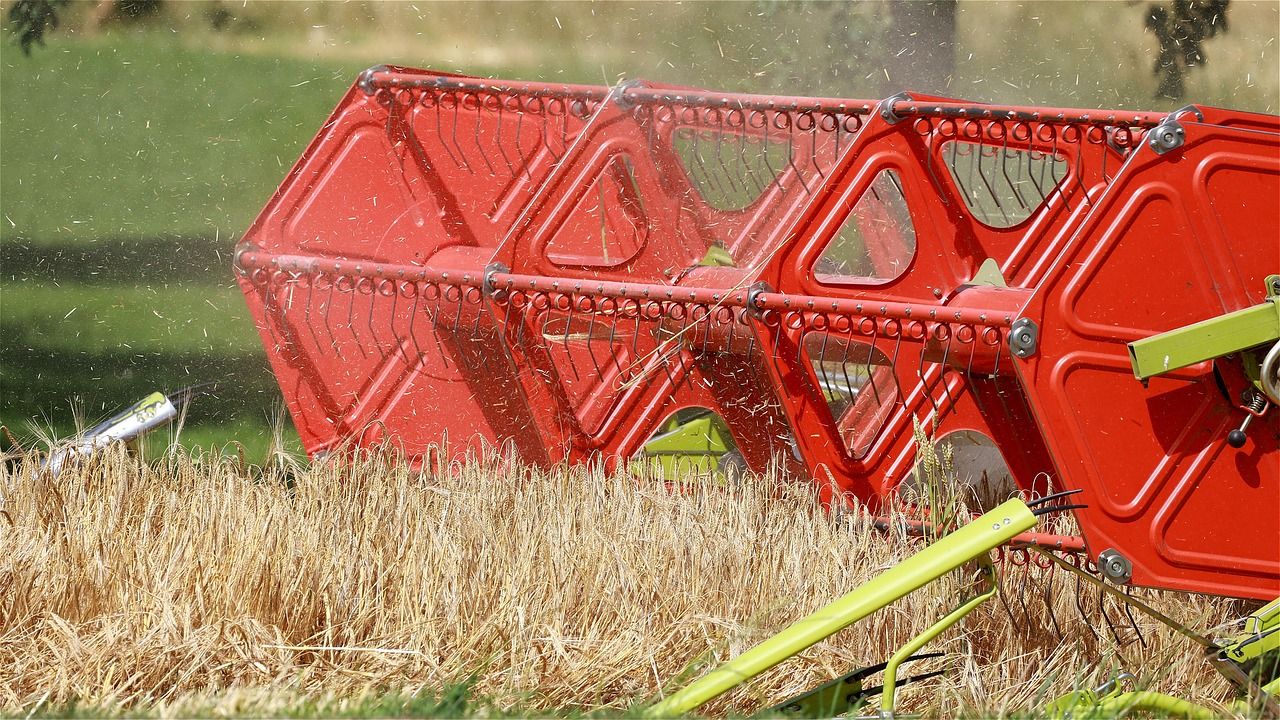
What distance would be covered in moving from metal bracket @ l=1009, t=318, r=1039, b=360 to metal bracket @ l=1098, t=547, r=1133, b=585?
0.54 m

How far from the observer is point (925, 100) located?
4.52 m

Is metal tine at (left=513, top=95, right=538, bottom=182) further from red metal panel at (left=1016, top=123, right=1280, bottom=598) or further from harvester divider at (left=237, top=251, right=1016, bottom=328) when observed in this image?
red metal panel at (left=1016, top=123, right=1280, bottom=598)

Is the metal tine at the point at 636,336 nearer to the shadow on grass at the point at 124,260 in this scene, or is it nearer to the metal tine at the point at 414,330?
the metal tine at the point at 414,330

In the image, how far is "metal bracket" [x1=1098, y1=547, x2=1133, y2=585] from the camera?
3.59m

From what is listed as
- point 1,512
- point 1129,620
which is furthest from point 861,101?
A: point 1,512

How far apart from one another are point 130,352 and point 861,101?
21.4ft

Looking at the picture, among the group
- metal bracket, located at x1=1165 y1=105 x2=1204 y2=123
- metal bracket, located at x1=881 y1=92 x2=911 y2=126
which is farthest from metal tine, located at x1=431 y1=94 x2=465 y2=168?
metal bracket, located at x1=1165 y1=105 x2=1204 y2=123

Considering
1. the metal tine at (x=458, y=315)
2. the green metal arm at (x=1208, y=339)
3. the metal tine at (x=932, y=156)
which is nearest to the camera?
the green metal arm at (x=1208, y=339)

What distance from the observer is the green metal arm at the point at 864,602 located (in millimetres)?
2836

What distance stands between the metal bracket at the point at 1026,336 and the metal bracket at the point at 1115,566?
21.3 inches

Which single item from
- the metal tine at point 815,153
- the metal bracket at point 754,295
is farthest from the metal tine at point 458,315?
the metal tine at point 815,153

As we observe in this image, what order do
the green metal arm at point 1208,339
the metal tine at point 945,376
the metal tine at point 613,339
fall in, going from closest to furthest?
the green metal arm at point 1208,339 < the metal tine at point 945,376 < the metal tine at point 613,339

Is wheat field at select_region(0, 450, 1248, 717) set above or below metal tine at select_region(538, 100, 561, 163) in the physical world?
below

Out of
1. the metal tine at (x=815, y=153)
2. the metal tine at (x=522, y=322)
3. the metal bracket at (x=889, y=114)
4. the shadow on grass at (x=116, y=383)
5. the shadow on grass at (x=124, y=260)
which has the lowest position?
the shadow on grass at (x=124, y=260)
